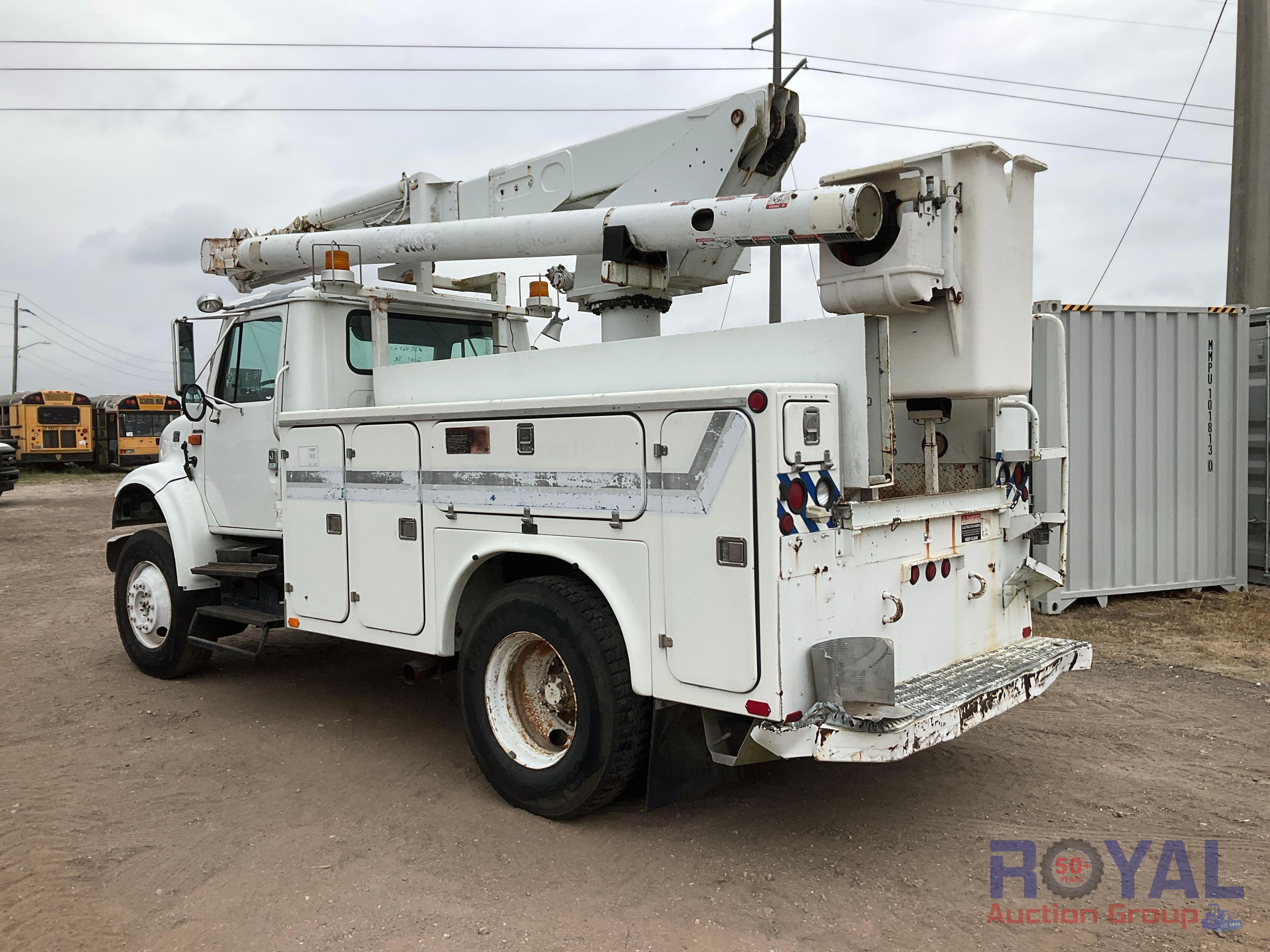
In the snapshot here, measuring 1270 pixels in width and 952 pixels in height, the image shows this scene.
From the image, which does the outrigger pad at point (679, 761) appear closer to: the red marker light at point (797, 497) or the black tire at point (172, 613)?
the red marker light at point (797, 497)

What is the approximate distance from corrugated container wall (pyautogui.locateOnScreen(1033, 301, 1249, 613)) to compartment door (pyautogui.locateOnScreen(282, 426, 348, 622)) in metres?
5.94

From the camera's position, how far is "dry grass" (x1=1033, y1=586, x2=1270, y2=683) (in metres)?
7.08

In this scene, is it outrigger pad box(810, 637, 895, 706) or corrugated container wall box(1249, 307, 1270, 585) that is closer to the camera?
outrigger pad box(810, 637, 895, 706)

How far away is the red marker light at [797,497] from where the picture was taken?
3.48 meters

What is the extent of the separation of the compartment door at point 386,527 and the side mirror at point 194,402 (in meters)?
1.73

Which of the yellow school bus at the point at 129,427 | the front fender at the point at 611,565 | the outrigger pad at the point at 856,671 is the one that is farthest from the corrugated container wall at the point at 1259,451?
the yellow school bus at the point at 129,427

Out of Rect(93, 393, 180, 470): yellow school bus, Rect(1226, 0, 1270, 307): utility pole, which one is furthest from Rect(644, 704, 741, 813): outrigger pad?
Rect(93, 393, 180, 470): yellow school bus

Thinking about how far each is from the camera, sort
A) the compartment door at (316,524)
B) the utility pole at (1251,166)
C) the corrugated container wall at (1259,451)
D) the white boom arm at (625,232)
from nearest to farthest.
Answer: the white boom arm at (625,232) < the compartment door at (316,524) < the corrugated container wall at (1259,451) < the utility pole at (1251,166)

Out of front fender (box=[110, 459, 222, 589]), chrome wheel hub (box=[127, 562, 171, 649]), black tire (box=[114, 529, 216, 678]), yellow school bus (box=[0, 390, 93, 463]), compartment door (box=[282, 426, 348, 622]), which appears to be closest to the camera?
compartment door (box=[282, 426, 348, 622])

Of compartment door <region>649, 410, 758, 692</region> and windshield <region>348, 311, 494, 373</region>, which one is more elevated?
windshield <region>348, 311, 494, 373</region>

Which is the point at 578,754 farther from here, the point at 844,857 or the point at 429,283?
the point at 429,283

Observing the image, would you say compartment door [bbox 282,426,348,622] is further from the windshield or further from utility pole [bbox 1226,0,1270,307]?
utility pole [bbox 1226,0,1270,307]

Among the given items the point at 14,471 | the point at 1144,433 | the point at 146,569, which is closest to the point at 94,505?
the point at 14,471

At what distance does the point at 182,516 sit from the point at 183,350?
1.10m
